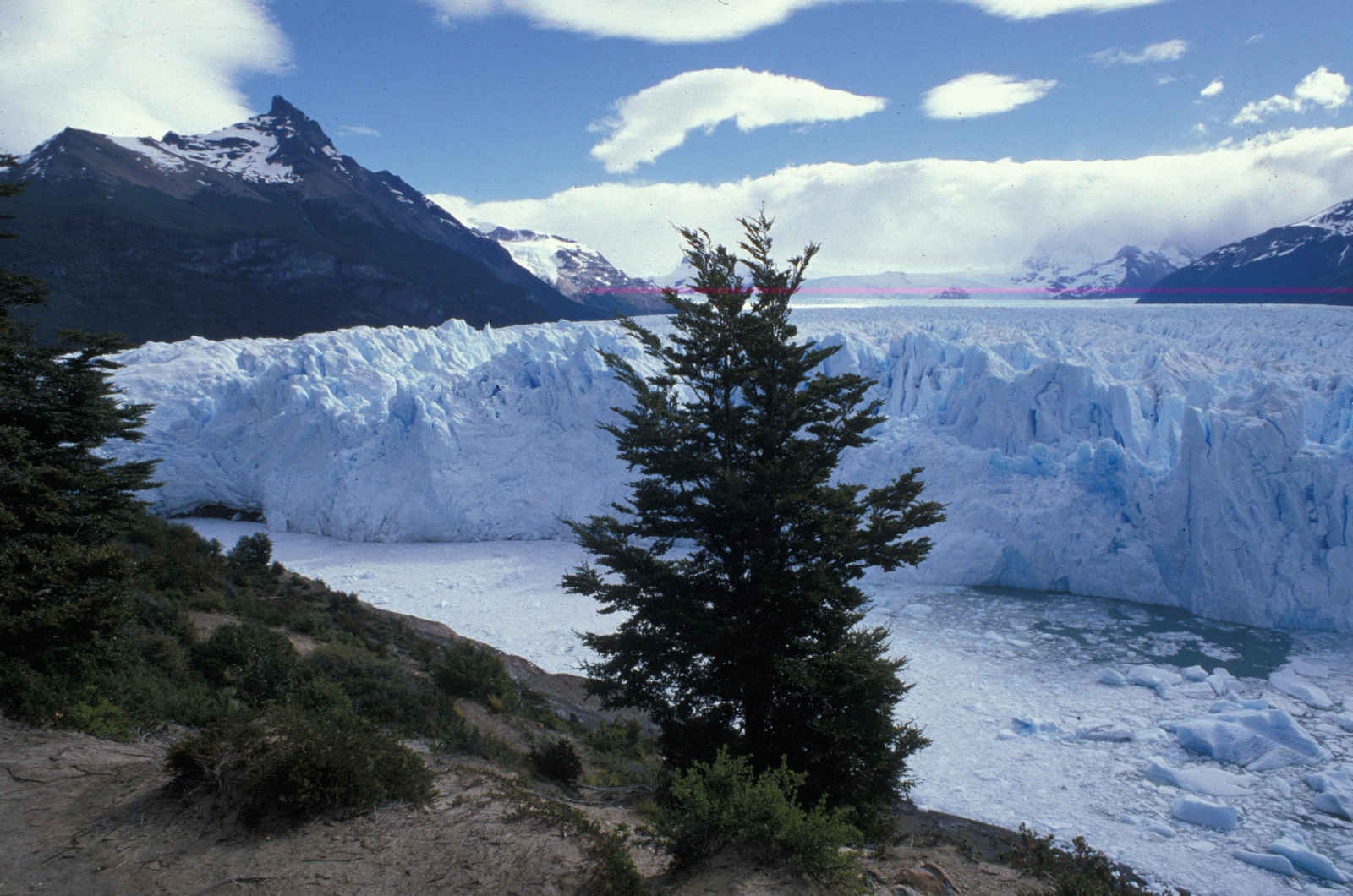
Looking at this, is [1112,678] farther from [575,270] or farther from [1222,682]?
[575,270]

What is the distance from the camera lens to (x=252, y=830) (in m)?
3.62

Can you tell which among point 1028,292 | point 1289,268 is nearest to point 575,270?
point 1028,292

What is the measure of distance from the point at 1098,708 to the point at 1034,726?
1284 millimetres

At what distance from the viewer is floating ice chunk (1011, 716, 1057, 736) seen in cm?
978

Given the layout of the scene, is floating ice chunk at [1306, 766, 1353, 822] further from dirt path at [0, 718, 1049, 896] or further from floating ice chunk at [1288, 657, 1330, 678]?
dirt path at [0, 718, 1049, 896]

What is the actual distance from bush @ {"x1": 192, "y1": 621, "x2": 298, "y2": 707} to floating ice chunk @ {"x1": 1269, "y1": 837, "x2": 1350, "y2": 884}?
10327mm

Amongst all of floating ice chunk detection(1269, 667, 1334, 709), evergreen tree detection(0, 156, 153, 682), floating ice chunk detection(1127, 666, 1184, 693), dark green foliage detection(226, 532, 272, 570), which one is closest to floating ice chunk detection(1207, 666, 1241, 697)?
floating ice chunk detection(1127, 666, 1184, 693)

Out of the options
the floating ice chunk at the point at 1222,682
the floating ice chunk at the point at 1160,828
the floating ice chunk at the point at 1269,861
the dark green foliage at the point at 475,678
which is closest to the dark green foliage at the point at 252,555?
the dark green foliage at the point at 475,678

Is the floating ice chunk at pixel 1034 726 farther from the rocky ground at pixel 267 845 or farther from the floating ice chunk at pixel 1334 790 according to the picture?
the rocky ground at pixel 267 845

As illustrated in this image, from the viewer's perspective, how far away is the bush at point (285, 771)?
3740 millimetres

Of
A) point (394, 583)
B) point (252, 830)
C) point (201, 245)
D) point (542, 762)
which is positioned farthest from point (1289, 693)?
point (201, 245)

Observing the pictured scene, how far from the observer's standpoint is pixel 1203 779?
8.23m

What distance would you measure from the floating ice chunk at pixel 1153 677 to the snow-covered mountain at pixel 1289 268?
64.2 ft

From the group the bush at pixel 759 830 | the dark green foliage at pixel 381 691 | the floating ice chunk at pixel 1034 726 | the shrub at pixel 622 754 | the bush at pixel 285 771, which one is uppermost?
the bush at pixel 285 771
